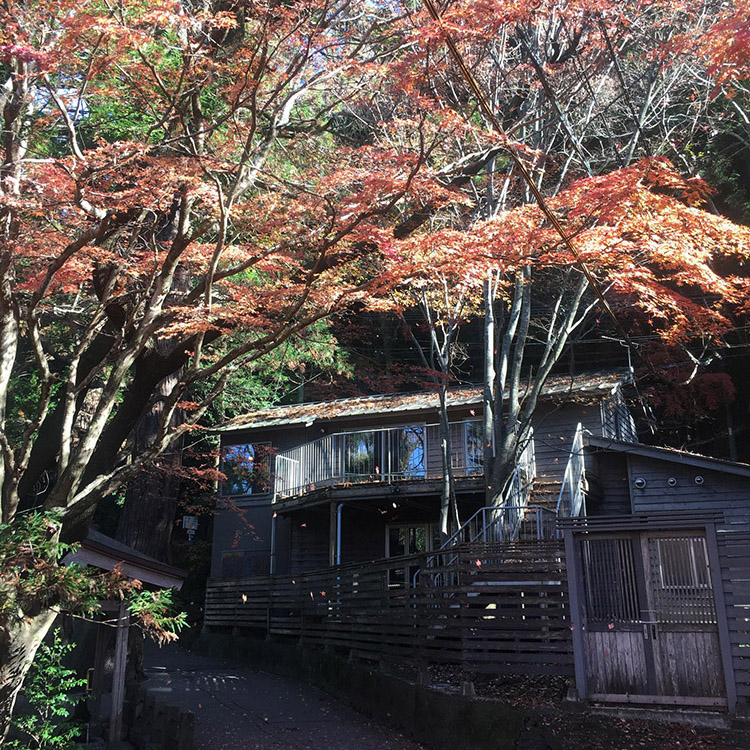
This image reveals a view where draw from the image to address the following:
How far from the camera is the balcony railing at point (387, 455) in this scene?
18.6 meters

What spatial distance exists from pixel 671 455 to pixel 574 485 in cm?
225

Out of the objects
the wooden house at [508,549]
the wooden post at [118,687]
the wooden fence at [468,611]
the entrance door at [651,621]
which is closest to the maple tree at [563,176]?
the wooden fence at [468,611]

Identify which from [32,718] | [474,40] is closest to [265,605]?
[32,718]

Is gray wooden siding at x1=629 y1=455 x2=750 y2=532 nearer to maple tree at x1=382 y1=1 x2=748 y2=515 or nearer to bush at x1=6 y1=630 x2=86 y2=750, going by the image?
maple tree at x1=382 y1=1 x2=748 y2=515

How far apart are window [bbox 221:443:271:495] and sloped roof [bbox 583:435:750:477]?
33.4 feet

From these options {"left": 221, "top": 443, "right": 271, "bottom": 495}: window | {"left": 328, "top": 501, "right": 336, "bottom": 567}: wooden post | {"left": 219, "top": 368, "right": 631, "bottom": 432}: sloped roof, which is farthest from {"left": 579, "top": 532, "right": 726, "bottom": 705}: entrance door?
{"left": 221, "top": 443, "right": 271, "bottom": 495}: window

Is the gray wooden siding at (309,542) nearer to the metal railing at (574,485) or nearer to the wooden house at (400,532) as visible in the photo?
the wooden house at (400,532)

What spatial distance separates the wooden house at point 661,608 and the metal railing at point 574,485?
5.92m

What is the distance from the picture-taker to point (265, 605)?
18.7 meters

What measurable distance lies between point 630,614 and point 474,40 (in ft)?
28.8

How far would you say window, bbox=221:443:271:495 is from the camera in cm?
2289

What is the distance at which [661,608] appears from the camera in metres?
8.44

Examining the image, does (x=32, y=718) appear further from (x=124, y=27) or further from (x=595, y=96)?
(x=595, y=96)

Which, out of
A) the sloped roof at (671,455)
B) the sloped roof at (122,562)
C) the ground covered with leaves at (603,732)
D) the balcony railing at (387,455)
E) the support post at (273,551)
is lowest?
the ground covered with leaves at (603,732)
